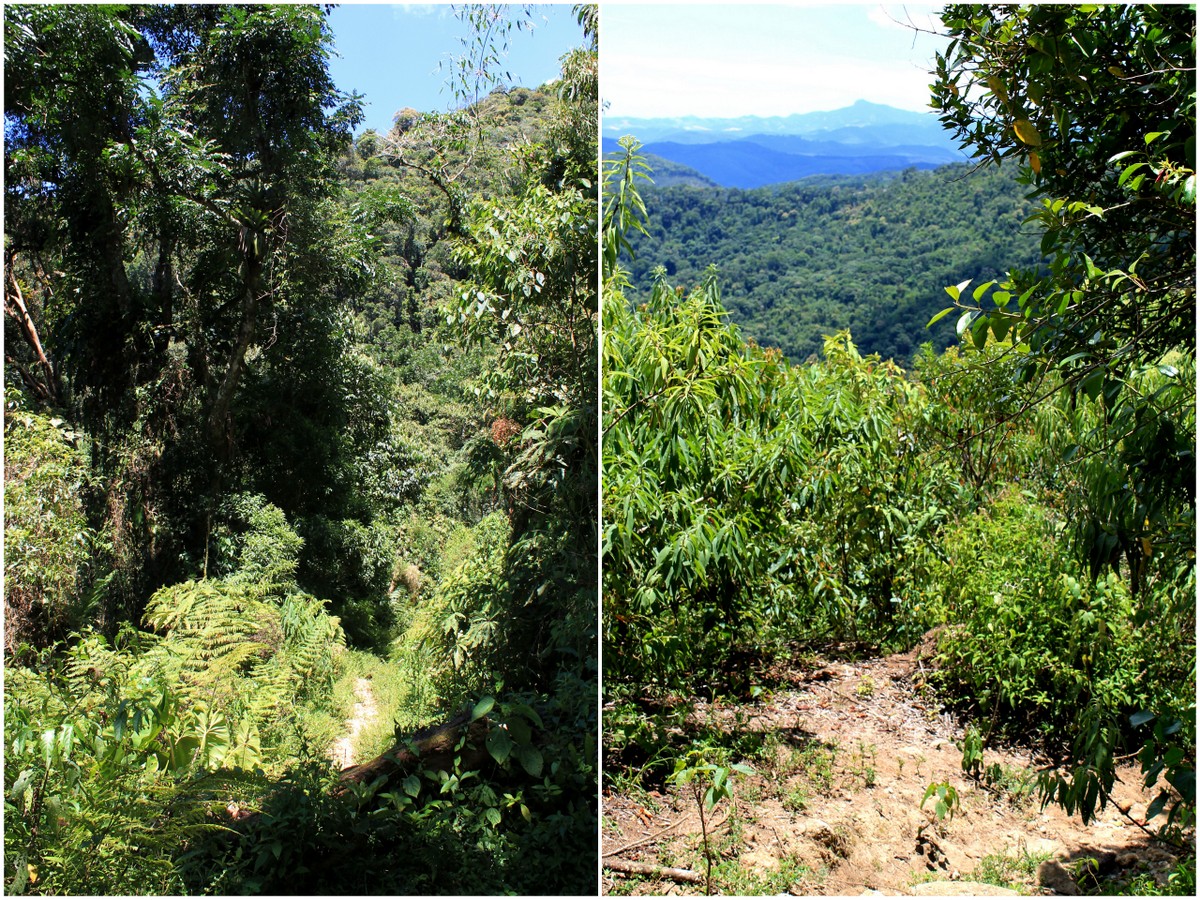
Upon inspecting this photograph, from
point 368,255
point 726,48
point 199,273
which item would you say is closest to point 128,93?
point 199,273

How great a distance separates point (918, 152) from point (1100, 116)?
41 centimetres

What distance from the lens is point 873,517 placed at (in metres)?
2.28

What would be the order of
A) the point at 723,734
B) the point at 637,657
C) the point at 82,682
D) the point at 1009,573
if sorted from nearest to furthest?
the point at 82,682 → the point at 723,734 → the point at 637,657 → the point at 1009,573

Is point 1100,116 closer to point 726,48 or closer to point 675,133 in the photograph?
point 726,48

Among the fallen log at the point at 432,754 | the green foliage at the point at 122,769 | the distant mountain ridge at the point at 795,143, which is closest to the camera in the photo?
the green foliage at the point at 122,769

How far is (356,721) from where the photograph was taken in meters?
1.69

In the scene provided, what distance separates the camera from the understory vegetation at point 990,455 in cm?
170

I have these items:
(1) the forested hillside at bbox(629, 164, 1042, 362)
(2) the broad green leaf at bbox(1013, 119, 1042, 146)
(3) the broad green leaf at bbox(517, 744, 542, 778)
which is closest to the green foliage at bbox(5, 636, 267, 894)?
(3) the broad green leaf at bbox(517, 744, 542, 778)

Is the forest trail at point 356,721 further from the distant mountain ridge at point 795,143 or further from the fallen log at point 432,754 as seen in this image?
the distant mountain ridge at point 795,143

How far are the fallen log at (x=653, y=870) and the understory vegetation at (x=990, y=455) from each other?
19 cm

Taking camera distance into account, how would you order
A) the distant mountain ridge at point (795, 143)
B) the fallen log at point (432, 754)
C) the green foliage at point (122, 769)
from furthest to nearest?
the distant mountain ridge at point (795, 143) < the fallen log at point (432, 754) < the green foliage at point (122, 769)

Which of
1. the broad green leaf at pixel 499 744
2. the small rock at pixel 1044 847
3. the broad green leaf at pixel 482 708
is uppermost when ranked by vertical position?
the broad green leaf at pixel 482 708

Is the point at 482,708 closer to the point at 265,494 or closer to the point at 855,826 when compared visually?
the point at 265,494

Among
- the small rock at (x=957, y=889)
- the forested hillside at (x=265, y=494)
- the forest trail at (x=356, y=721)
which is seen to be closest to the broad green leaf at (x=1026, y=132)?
the forested hillside at (x=265, y=494)
